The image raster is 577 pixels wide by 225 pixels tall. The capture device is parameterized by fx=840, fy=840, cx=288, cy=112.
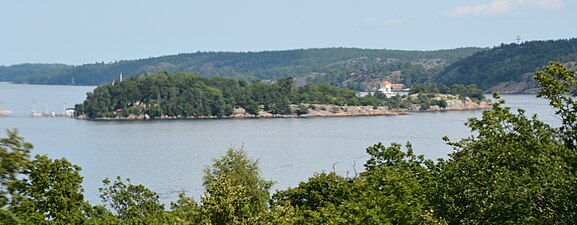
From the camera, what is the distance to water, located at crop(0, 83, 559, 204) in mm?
69688

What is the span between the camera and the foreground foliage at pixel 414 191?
1912cm

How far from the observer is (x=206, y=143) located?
102438 millimetres

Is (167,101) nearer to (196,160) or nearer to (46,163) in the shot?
(196,160)

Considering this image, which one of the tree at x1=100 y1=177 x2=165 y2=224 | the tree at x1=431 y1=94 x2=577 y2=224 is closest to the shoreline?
the tree at x1=100 y1=177 x2=165 y2=224

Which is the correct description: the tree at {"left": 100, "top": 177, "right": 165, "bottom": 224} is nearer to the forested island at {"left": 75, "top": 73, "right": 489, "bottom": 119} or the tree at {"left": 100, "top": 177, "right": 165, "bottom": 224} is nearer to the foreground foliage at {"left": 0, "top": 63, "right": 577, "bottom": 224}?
the foreground foliage at {"left": 0, "top": 63, "right": 577, "bottom": 224}

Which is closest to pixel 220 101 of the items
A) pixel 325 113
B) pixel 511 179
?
pixel 325 113

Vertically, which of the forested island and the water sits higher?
the forested island

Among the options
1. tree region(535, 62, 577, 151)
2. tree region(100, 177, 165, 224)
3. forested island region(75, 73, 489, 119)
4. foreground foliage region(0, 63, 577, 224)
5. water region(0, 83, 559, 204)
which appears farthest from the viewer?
forested island region(75, 73, 489, 119)

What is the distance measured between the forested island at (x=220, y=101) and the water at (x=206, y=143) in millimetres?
10237

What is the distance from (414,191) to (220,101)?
464 ft

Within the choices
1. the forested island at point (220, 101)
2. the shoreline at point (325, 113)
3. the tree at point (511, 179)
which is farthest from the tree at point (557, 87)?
the forested island at point (220, 101)

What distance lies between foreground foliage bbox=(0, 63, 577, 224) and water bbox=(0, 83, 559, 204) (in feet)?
71.1

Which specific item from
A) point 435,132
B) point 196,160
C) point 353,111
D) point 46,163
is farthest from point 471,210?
point 353,111

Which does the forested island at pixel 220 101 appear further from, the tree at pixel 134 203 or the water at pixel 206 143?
the tree at pixel 134 203
